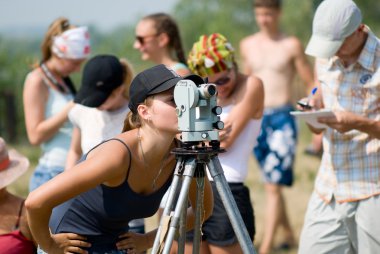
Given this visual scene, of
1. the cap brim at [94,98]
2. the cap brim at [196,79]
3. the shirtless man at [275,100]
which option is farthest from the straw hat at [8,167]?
the shirtless man at [275,100]

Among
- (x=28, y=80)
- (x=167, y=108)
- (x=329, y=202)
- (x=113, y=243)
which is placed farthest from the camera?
(x=28, y=80)

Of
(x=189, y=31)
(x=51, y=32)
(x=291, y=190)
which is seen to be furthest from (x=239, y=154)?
(x=189, y=31)

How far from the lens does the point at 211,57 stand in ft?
15.0

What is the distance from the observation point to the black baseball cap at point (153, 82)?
3311mm

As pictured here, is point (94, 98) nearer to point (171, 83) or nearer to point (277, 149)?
point (171, 83)

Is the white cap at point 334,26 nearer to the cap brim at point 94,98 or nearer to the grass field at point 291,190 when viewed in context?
the cap brim at point 94,98

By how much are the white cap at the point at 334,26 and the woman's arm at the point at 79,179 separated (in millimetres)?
1363

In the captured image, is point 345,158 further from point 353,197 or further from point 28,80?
point 28,80

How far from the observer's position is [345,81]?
14.2 feet

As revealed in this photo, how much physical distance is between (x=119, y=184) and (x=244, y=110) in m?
1.39

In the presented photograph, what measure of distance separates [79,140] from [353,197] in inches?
65.4

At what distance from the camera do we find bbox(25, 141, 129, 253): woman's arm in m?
3.21

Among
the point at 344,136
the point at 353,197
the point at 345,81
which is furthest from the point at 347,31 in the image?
the point at 353,197

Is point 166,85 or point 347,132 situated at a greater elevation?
Result: point 166,85
